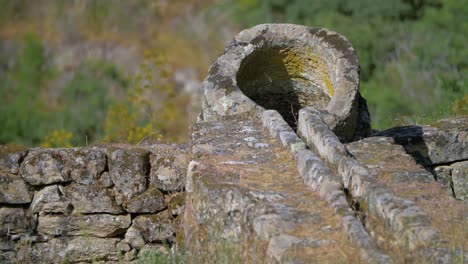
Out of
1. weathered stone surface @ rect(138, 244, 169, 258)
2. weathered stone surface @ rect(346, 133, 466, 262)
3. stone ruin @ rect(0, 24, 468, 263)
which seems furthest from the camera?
weathered stone surface @ rect(138, 244, 169, 258)

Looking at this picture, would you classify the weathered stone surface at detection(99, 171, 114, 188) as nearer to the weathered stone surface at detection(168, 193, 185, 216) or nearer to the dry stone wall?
the dry stone wall

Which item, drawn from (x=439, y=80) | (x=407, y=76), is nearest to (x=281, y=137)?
(x=439, y=80)

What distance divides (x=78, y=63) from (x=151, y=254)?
65.8 ft

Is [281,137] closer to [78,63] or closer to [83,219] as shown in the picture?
[83,219]

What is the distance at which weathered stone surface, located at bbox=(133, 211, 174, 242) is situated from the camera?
7078 millimetres

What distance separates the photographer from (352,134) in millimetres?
7336

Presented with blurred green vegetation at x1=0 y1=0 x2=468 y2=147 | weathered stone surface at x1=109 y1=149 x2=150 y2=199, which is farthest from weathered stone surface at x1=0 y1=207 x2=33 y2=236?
blurred green vegetation at x1=0 y1=0 x2=468 y2=147

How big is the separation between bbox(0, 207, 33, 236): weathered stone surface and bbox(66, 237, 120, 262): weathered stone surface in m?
0.38

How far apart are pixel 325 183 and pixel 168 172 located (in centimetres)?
213

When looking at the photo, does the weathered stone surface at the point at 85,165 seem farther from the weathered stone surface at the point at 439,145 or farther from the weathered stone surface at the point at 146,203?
the weathered stone surface at the point at 439,145

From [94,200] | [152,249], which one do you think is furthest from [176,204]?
[94,200]

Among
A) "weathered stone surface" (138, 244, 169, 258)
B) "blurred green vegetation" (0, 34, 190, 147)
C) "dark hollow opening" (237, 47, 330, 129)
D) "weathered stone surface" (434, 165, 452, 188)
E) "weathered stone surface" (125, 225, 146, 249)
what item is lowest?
"weathered stone surface" (138, 244, 169, 258)

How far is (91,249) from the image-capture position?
7121 mm

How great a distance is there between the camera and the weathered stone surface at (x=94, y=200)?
7.10 m
